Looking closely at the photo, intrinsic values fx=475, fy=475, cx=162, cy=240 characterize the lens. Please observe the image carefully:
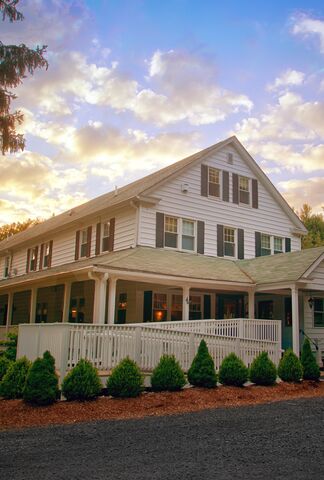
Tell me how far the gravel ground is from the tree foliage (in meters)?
37.6

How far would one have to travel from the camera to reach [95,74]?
52.6 feet

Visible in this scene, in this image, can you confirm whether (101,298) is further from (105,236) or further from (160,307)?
(105,236)

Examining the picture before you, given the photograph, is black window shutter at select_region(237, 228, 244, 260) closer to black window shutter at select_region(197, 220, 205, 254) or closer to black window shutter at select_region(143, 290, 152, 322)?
black window shutter at select_region(197, 220, 205, 254)

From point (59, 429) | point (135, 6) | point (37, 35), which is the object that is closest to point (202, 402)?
point (59, 429)

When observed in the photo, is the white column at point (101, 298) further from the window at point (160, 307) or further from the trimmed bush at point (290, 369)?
the trimmed bush at point (290, 369)

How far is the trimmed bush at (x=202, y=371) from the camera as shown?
1152 centimetres

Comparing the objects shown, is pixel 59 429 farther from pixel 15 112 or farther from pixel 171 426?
pixel 15 112

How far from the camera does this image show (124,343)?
1130 cm

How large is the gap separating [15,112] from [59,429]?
10607mm

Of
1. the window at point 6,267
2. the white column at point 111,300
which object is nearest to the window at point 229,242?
the white column at point 111,300

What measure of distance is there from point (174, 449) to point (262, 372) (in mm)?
6551

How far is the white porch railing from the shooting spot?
10578 mm

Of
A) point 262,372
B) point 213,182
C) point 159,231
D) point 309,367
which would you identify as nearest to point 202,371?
point 262,372

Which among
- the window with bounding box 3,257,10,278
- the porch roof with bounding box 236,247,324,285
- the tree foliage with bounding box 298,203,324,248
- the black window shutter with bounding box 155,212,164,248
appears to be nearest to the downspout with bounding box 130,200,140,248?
the black window shutter with bounding box 155,212,164,248
